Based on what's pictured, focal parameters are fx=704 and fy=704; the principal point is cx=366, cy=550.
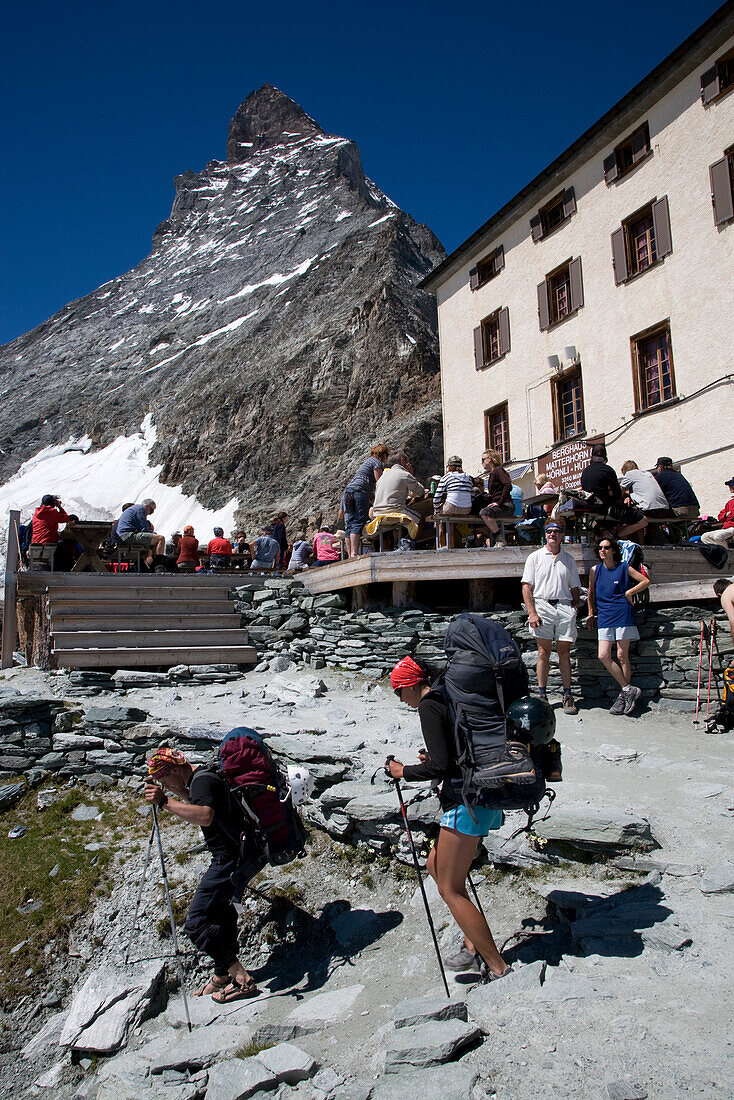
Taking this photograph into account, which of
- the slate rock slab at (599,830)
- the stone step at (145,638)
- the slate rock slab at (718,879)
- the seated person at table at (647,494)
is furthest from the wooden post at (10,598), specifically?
the slate rock slab at (718,879)

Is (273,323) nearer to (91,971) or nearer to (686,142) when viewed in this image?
(686,142)

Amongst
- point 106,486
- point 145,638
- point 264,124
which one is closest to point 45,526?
point 145,638

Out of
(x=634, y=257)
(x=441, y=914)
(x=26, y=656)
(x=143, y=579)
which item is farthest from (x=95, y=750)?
(x=634, y=257)

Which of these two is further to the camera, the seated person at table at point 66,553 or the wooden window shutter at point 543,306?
the wooden window shutter at point 543,306

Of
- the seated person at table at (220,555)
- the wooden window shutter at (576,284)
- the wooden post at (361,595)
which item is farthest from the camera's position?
the wooden window shutter at (576,284)

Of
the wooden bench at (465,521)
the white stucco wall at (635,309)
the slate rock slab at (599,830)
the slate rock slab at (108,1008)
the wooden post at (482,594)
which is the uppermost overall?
the white stucco wall at (635,309)

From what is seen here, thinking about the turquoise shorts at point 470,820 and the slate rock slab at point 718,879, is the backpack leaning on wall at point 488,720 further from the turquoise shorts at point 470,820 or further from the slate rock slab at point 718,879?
the slate rock slab at point 718,879

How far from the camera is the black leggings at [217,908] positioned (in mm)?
4270

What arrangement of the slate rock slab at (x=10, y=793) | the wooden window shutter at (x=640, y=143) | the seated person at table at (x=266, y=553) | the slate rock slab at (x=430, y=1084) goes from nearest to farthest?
the slate rock slab at (x=430, y=1084)
the slate rock slab at (x=10, y=793)
the seated person at table at (x=266, y=553)
the wooden window shutter at (x=640, y=143)

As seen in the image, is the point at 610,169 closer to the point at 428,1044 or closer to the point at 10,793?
the point at 10,793

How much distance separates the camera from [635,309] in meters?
16.0

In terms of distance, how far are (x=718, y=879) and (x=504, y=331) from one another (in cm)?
1816

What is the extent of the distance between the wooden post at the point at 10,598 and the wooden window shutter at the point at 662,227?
14182mm

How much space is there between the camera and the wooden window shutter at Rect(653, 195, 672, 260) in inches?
601
